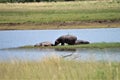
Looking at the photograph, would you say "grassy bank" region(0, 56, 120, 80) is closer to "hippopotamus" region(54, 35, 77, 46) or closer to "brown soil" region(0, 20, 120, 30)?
"hippopotamus" region(54, 35, 77, 46)

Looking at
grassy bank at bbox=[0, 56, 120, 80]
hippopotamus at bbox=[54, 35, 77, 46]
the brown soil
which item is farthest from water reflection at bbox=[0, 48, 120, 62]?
the brown soil

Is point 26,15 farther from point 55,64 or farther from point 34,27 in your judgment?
point 55,64

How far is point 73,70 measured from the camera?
10734mm

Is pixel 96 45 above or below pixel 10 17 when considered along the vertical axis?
above

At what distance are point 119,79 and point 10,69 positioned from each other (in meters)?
3.22

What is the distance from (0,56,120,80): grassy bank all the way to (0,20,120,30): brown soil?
2975 centimetres

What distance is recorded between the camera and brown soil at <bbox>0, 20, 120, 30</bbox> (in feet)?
137

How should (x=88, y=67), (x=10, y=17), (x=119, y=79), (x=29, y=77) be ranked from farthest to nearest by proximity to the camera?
(x=10, y=17)
(x=88, y=67)
(x=29, y=77)
(x=119, y=79)

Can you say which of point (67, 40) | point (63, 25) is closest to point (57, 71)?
point (67, 40)

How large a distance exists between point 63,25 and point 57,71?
3270 cm

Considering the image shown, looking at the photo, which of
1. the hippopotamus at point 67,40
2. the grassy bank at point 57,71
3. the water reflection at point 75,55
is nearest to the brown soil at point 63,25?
the hippopotamus at point 67,40

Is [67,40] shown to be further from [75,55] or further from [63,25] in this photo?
[63,25]

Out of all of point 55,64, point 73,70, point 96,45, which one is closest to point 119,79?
point 73,70

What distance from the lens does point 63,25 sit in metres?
43.2
